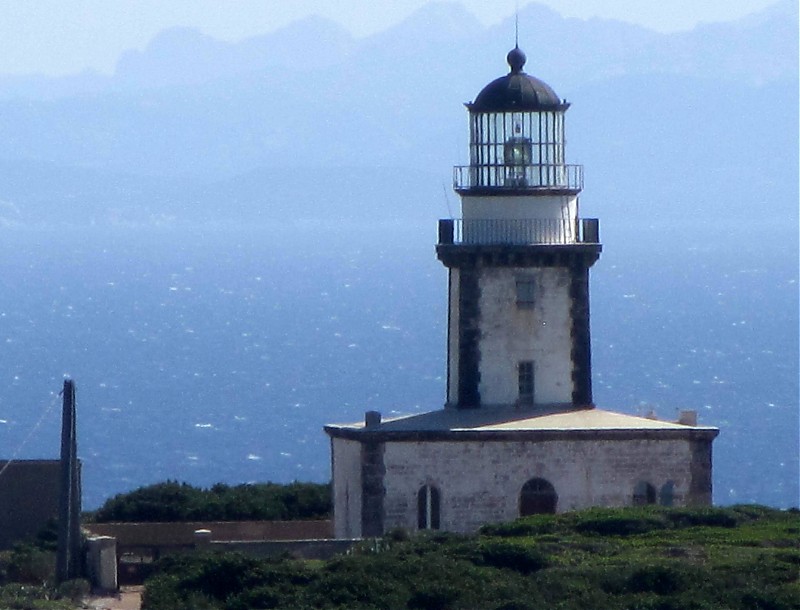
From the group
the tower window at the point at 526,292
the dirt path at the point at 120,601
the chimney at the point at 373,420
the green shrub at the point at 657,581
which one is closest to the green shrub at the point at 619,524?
the green shrub at the point at 657,581

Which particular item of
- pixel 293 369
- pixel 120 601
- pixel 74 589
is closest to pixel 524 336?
pixel 120 601

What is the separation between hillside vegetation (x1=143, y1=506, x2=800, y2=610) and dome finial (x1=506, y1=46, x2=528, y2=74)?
6.90 metres

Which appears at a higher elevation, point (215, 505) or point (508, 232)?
point (508, 232)

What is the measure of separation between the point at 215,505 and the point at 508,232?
4785 mm

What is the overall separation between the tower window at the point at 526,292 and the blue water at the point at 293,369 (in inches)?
138

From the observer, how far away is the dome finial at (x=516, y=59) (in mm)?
28859

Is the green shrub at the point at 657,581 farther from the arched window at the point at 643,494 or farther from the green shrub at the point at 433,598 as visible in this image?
the arched window at the point at 643,494

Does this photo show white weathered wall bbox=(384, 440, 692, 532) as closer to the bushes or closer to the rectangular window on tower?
the rectangular window on tower

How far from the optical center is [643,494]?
2747 centimetres

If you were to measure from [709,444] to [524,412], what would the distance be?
7.33ft

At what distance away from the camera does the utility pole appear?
2403cm

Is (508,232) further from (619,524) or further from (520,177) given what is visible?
(619,524)

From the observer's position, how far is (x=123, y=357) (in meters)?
104

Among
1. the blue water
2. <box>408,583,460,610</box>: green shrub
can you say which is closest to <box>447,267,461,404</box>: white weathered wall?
the blue water
